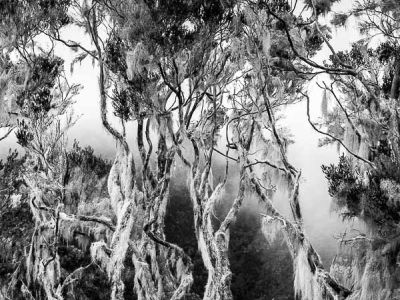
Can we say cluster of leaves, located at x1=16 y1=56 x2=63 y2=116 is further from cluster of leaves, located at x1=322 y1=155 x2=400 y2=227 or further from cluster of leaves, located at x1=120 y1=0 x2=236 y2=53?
cluster of leaves, located at x1=322 y1=155 x2=400 y2=227

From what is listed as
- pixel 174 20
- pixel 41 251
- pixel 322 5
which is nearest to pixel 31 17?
pixel 174 20

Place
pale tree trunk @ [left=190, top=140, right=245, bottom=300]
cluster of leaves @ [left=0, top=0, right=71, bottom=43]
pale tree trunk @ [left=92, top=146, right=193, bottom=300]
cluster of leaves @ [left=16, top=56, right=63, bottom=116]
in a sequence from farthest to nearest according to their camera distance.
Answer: cluster of leaves @ [left=16, top=56, right=63, bottom=116], cluster of leaves @ [left=0, top=0, right=71, bottom=43], pale tree trunk @ [left=92, top=146, right=193, bottom=300], pale tree trunk @ [left=190, top=140, right=245, bottom=300]

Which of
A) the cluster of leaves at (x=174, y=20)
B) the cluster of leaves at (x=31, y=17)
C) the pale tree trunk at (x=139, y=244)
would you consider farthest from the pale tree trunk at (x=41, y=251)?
the cluster of leaves at (x=174, y=20)

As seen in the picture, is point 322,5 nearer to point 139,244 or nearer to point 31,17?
point 139,244

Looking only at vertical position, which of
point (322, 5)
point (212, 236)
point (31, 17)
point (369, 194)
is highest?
point (31, 17)

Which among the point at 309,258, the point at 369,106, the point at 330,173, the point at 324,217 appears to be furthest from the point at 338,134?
the point at 324,217

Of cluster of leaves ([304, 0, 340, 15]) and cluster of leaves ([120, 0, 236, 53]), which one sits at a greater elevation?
cluster of leaves ([304, 0, 340, 15])

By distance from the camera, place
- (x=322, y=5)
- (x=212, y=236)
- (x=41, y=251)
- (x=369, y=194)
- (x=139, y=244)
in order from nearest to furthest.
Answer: (x=369, y=194)
(x=212, y=236)
(x=322, y=5)
(x=139, y=244)
(x=41, y=251)

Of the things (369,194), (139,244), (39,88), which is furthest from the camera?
(39,88)

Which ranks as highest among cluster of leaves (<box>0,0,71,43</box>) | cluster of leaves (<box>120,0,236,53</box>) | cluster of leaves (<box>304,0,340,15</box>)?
cluster of leaves (<box>0,0,71,43</box>)

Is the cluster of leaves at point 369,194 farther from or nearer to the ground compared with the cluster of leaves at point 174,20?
nearer to the ground

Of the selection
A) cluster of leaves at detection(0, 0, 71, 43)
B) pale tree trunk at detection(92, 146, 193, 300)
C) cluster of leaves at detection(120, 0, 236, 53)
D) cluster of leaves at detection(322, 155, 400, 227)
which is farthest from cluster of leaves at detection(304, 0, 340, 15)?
cluster of leaves at detection(0, 0, 71, 43)

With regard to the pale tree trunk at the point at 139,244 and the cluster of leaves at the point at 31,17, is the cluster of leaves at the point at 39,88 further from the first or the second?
the pale tree trunk at the point at 139,244

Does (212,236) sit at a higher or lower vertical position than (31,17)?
lower
